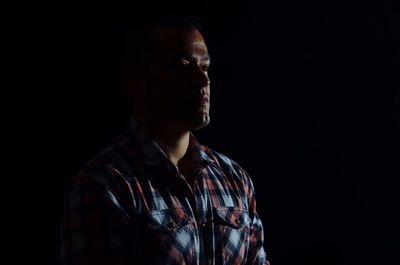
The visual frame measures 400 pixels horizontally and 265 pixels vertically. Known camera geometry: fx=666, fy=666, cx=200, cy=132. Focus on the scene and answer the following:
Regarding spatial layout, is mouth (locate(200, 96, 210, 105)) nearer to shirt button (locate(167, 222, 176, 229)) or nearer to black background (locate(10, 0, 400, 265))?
shirt button (locate(167, 222, 176, 229))

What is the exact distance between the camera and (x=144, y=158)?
1.54m

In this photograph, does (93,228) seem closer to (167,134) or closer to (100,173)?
(100,173)

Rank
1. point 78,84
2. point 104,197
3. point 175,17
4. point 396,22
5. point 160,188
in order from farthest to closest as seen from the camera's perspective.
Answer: point 396,22 < point 78,84 < point 175,17 < point 160,188 < point 104,197

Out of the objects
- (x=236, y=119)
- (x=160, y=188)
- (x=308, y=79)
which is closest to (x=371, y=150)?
(x=308, y=79)

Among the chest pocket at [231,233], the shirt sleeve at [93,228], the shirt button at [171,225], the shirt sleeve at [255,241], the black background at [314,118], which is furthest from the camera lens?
the black background at [314,118]

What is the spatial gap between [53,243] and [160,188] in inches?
15.6

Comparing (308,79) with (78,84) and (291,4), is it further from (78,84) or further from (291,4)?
(78,84)

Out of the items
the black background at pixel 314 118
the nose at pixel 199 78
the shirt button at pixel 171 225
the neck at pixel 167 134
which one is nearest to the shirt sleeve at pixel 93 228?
the shirt button at pixel 171 225

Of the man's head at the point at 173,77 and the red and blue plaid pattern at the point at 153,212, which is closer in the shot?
the red and blue plaid pattern at the point at 153,212

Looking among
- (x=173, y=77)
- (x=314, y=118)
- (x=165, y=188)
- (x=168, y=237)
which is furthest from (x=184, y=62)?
(x=314, y=118)

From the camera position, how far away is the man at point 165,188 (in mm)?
1382

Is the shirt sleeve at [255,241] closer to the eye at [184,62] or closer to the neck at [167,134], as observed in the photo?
the neck at [167,134]

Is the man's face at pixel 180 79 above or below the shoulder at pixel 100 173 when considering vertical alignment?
above

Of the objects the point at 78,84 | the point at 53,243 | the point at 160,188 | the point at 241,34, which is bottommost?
the point at 53,243
